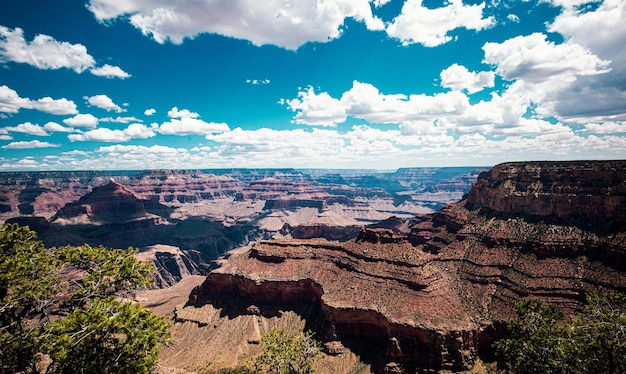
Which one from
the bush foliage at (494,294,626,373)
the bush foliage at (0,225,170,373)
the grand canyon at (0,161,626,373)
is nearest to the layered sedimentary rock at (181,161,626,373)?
the grand canyon at (0,161,626,373)

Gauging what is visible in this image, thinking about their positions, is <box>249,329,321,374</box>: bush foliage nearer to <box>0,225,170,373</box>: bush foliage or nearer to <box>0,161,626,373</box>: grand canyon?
<box>0,225,170,373</box>: bush foliage

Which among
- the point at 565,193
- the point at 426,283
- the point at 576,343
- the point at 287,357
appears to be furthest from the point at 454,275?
the point at 287,357

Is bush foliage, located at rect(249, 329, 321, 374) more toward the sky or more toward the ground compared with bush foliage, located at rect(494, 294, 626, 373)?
more toward the ground

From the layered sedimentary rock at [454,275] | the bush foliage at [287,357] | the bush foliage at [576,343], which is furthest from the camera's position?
the layered sedimentary rock at [454,275]

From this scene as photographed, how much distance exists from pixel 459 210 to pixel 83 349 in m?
125

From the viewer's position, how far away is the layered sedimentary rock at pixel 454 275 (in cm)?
5997

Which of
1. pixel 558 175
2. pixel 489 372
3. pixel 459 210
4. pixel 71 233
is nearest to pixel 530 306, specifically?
pixel 489 372

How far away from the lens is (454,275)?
79.0 meters

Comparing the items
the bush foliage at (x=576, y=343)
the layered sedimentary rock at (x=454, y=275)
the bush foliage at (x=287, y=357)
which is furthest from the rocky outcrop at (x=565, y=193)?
the bush foliage at (x=287, y=357)

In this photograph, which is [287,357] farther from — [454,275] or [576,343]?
[454,275]

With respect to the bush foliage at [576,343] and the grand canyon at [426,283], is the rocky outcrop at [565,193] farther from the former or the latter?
the bush foliage at [576,343]

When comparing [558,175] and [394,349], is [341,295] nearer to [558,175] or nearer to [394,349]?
[394,349]

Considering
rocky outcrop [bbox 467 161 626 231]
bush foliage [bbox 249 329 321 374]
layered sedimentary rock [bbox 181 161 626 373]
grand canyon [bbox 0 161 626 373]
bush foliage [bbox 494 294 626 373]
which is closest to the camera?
bush foliage [bbox 494 294 626 373]

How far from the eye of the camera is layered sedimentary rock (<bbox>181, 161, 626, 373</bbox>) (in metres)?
60.0
